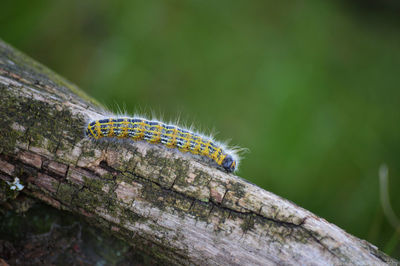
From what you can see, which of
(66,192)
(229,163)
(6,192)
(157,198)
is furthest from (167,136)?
(6,192)

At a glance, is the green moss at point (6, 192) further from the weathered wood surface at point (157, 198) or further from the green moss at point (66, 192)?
the green moss at point (66, 192)

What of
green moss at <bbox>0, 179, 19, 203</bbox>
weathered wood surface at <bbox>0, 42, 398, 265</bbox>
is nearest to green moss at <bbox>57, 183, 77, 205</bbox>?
weathered wood surface at <bbox>0, 42, 398, 265</bbox>

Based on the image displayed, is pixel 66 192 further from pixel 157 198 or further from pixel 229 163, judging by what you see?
pixel 229 163

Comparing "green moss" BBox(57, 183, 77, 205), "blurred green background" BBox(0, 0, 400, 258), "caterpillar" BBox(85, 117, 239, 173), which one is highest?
"blurred green background" BBox(0, 0, 400, 258)

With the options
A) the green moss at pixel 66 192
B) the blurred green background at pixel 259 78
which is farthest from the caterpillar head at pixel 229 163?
the blurred green background at pixel 259 78

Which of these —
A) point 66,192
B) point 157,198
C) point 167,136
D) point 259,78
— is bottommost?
point 66,192

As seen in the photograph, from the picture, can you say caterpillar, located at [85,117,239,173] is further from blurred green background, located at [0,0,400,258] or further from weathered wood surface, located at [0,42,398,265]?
blurred green background, located at [0,0,400,258]
